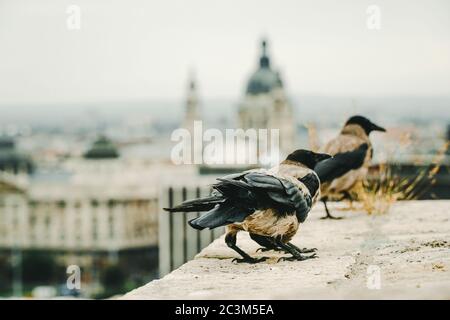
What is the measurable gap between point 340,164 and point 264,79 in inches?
2722

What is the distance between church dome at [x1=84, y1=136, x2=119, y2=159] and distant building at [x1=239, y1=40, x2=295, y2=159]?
31.8 feet

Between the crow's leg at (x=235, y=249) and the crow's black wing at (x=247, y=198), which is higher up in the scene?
the crow's black wing at (x=247, y=198)

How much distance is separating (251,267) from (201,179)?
30479 mm

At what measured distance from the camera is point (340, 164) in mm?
4297

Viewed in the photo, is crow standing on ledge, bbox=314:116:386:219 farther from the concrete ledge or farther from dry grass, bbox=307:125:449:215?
the concrete ledge

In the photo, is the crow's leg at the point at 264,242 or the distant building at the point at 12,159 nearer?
the crow's leg at the point at 264,242

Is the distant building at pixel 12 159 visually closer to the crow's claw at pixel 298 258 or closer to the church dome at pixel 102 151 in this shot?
the church dome at pixel 102 151

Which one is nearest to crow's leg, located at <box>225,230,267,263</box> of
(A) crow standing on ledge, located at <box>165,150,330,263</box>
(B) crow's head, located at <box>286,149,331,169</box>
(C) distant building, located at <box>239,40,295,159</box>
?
(A) crow standing on ledge, located at <box>165,150,330,263</box>

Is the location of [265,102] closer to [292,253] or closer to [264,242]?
[264,242]

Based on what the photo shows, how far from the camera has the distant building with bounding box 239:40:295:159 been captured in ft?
234

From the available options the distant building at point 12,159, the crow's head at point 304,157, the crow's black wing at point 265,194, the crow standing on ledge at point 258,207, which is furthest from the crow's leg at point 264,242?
the distant building at point 12,159

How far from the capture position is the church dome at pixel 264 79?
72250 millimetres

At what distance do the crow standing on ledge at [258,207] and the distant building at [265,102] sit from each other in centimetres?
6690
